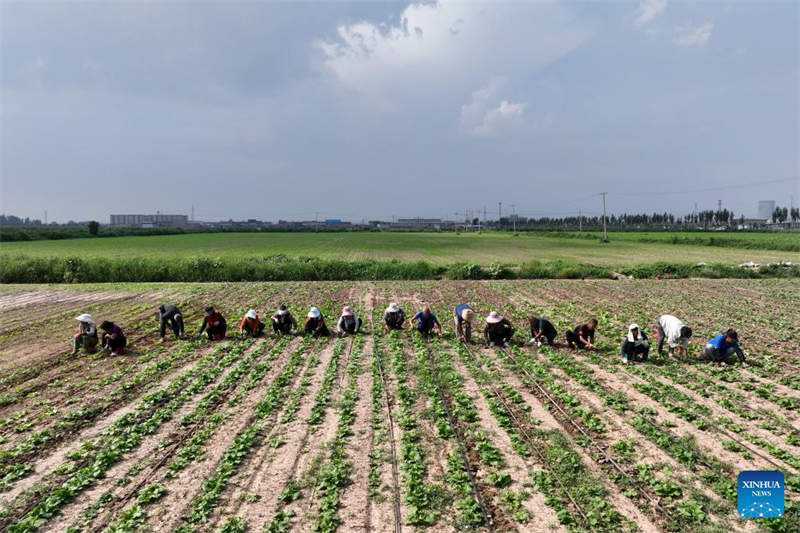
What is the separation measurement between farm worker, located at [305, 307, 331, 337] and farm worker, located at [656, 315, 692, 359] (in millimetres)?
10201

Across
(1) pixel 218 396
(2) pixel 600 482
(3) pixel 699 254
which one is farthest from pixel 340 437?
(3) pixel 699 254

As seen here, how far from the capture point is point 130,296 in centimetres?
2594

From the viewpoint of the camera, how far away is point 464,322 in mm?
14836

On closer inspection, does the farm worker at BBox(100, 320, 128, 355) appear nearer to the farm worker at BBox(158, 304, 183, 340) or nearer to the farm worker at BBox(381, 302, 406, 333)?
the farm worker at BBox(158, 304, 183, 340)

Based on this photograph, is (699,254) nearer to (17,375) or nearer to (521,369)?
(521,369)

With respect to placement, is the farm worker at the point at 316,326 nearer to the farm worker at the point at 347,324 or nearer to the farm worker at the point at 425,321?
the farm worker at the point at 347,324

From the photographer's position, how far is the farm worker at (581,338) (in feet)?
45.6

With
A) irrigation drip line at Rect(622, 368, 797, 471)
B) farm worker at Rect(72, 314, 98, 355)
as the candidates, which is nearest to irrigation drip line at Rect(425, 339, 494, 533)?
irrigation drip line at Rect(622, 368, 797, 471)

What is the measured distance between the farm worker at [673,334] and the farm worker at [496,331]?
4.13 m

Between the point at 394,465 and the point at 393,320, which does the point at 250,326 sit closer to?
the point at 393,320

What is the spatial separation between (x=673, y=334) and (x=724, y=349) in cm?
120

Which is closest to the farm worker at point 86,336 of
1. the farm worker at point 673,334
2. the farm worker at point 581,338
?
the farm worker at point 581,338

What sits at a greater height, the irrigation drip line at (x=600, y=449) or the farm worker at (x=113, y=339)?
the farm worker at (x=113, y=339)

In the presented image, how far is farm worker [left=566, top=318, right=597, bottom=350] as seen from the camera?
13.9 meters
